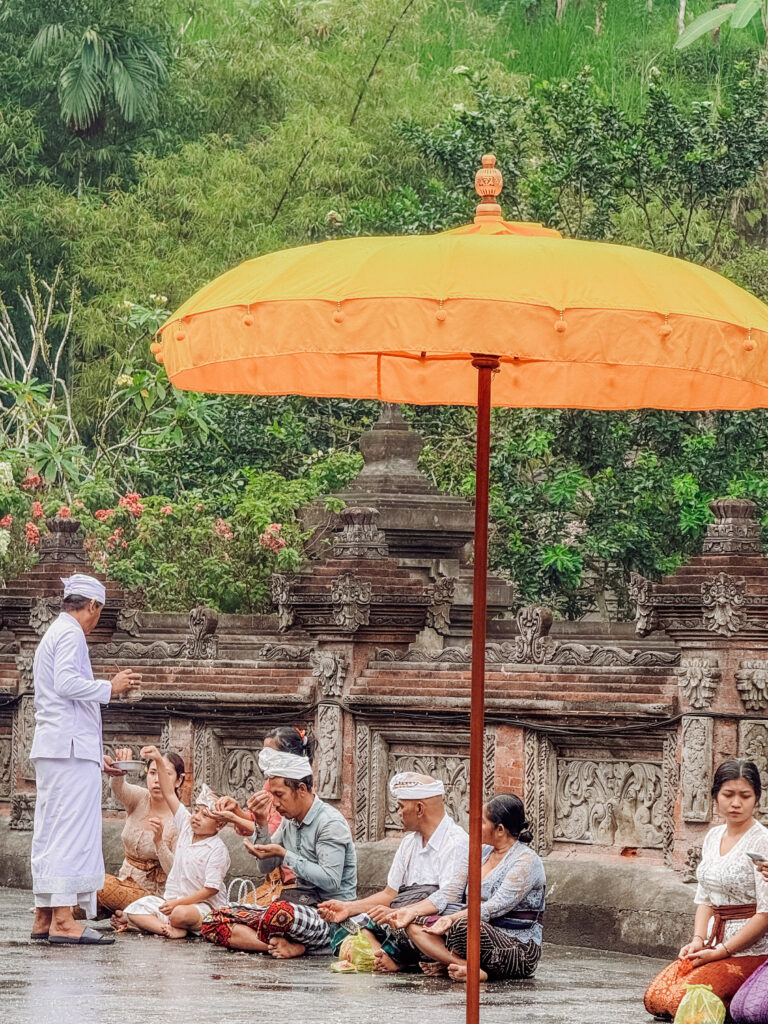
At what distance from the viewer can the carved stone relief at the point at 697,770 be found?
33.6 feet

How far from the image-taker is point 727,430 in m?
18.6

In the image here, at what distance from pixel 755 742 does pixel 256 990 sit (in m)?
3.08

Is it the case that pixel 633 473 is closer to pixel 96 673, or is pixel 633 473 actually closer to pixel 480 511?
pixel 96 673

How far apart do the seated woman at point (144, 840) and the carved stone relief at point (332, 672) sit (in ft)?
4.47

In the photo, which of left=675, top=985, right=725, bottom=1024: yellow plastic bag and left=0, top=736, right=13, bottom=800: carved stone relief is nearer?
left=675, top=985, right=725, bottom=1024: yellow plastic bag

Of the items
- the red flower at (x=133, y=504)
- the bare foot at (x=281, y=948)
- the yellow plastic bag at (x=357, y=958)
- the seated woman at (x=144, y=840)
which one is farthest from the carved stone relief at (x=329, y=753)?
the red flower at (x=133, y=504)

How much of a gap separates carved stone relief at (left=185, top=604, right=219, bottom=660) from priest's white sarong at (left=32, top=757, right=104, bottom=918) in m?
2.79

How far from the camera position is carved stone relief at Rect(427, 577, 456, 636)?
13281 millimetres

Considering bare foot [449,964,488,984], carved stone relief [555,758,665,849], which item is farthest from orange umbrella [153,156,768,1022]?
carved stone relief [555,758,665,849]

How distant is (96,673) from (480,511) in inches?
300

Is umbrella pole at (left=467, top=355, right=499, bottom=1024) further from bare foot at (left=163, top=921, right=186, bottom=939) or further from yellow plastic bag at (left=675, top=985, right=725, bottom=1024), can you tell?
bare foot at (left=163, top=921, right=186, bottom=939)

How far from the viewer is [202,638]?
42.5 ft

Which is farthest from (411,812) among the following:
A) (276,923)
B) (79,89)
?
(79,89)

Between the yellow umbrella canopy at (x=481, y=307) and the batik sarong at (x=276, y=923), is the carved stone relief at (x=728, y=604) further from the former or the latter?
the yellow umbrella canopy at (x=481, y=307)
